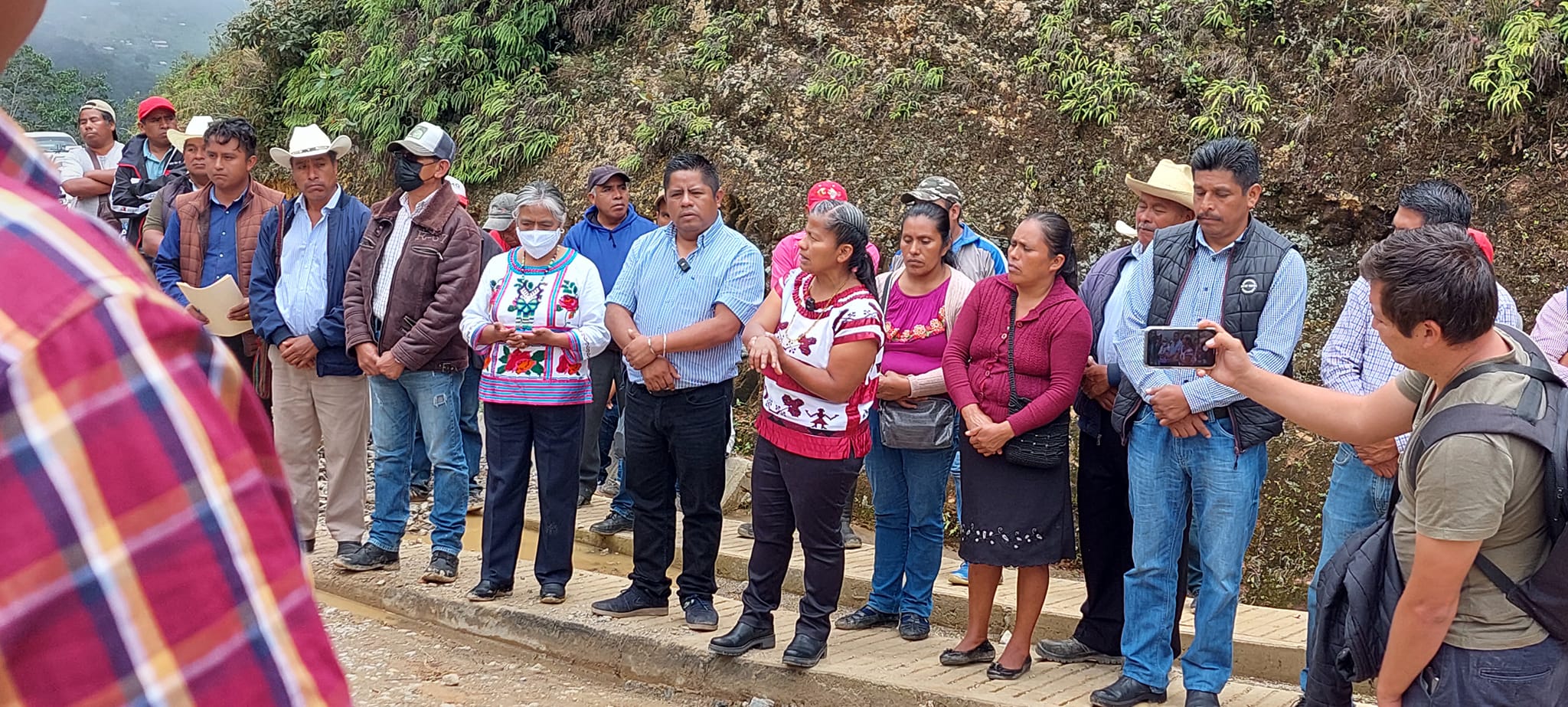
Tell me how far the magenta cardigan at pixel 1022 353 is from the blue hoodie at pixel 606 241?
2791 mm

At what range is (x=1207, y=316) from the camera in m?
4.71

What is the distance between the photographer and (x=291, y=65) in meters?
15.4

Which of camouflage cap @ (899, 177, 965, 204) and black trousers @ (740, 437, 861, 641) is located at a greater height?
camouflage cap @ (899, 177, 965, 204)

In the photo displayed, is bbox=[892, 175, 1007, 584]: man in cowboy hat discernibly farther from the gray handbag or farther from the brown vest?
the brown vest

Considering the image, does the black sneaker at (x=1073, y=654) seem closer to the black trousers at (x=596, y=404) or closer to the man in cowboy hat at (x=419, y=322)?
the black trousers at (x=596, y=404)

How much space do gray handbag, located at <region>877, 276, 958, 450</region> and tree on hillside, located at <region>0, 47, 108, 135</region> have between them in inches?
1364

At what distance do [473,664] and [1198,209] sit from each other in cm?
381

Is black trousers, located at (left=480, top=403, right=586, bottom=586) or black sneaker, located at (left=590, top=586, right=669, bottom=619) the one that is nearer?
black sneaker, located at (left=590, top=586, right=669, bottom=619)

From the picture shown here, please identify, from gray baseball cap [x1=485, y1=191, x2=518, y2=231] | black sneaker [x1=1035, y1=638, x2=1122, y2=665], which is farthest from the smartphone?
gray baseball cap [x1=485, y1=191, x2=518, y2=231]

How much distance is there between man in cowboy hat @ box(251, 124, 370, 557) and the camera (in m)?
6.60

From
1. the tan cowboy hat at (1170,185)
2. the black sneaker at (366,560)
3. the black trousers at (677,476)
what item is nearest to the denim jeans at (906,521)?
the black trousers at (677,476)

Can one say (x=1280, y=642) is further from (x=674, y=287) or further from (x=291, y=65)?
(x=291, y=65)

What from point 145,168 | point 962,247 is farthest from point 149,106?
point 962,247

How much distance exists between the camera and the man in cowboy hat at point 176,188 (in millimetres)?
7629
